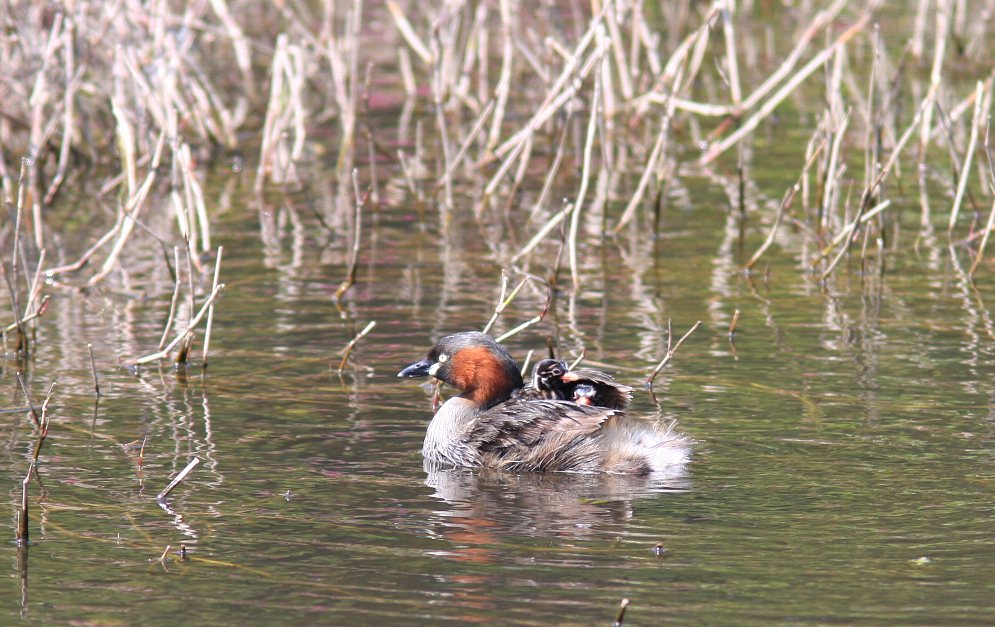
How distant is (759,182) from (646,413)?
20.7ft

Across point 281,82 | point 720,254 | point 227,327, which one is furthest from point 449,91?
point 227,327

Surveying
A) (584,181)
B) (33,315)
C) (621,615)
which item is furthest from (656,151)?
(621,615)

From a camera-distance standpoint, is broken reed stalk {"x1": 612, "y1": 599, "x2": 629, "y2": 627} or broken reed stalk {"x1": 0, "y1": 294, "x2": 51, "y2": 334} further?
broken reed stalk {"x1": 0, "y1": 294, "x2": 51, "y2": 334}

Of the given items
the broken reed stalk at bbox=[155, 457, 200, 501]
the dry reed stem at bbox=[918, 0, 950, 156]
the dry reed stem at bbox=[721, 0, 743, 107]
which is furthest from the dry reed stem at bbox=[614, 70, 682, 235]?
the broken reed stalk at bbox=[155, 457, 200, 501]

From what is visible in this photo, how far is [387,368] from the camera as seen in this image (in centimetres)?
843

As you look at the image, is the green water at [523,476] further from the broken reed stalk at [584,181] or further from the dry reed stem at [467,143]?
the dry reed stem at [467,143]

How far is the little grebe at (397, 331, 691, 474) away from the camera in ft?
21.9

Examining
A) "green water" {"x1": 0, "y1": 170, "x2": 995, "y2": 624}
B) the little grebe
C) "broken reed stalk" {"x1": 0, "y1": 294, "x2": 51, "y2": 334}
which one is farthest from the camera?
"broken reed stalk" {"x1": 0, "y1": 294, "x2": 51, "y2": 334}

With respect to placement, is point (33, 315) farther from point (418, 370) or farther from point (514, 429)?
point (514, 429)

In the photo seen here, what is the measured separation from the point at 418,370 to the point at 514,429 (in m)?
0.69

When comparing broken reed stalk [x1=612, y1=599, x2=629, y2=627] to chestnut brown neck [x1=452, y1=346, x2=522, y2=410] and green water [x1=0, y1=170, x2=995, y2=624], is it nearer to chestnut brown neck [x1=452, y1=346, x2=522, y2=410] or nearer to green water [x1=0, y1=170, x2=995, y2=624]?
green water [x1=0, y1=170, x2=995, y2=624]

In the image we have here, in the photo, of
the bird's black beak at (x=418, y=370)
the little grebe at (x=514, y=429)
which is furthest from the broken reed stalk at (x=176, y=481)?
the bird's black beak at (x=418, y=370)

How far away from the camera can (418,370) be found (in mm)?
7359

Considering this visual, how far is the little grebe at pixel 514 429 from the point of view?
21.9 ft
